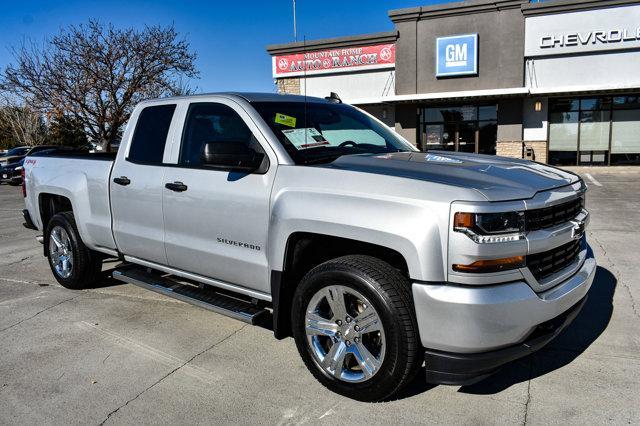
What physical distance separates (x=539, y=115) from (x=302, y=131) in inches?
797

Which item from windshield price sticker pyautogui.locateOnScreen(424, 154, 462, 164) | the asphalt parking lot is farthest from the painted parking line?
windshield price sticker pyautogui.locateOnScreen(424, 154, 462, 164)

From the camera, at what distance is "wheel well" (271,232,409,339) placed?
3.07 meters

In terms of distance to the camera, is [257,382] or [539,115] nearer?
[257,382]

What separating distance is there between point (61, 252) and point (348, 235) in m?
3.95

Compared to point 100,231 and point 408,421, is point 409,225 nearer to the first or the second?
point 408,421

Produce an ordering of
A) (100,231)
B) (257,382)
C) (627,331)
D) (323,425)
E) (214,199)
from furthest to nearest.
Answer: (100,231)
(627,331)
(214,199)
(257,382)
(323,425)

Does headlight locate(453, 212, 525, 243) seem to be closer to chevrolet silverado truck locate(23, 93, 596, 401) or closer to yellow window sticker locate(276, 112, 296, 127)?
chevrolet silverado truck locate(23, 93, 596, 401)

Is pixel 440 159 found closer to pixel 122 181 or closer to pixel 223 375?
pixel 223 375

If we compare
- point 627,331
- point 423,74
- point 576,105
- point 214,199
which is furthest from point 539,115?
point 214,199

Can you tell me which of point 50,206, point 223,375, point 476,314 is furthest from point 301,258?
point 50,206

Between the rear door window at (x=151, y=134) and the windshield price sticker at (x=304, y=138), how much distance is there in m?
1.24

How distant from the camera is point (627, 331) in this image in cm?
400

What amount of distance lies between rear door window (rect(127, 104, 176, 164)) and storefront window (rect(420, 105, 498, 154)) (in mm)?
19348

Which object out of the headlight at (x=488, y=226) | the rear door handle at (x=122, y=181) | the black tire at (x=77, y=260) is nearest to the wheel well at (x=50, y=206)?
the black tire at (x=77, y=260)
